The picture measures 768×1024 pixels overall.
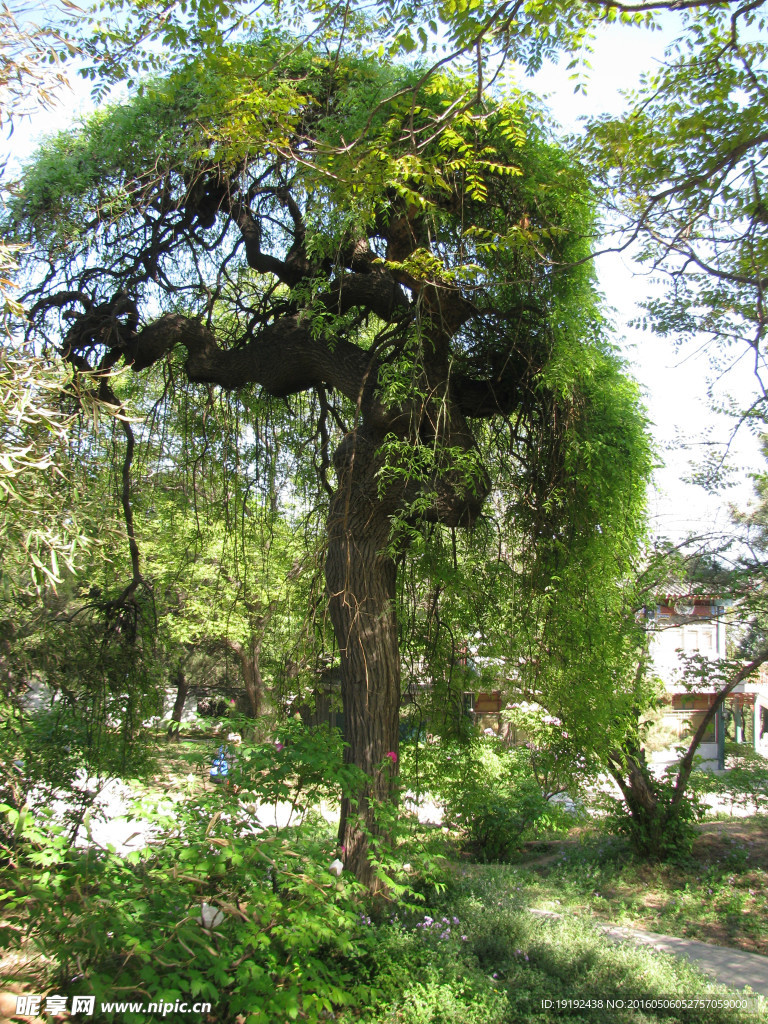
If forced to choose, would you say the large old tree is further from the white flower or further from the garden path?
the garden path

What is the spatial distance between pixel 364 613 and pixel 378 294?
2.34 metres

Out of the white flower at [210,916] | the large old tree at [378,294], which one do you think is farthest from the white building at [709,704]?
the white flower at [210,916]

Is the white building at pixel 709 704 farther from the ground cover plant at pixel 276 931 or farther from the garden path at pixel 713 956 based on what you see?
the ground cover plant at pixel 276 931

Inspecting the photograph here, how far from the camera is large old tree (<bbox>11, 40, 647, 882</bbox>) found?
4.33 meters

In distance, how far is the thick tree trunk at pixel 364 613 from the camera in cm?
445

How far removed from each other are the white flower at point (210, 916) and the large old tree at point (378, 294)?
136 centimetres

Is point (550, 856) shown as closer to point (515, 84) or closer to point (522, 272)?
point (522, 272)

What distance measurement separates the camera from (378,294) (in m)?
5.28

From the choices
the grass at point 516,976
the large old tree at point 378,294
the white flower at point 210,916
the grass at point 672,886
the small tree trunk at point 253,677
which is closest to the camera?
the white flower at point 210,916

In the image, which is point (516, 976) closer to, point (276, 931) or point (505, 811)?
point (276, 931)

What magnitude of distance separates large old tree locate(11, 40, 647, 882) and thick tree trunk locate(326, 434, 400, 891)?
0.04ft

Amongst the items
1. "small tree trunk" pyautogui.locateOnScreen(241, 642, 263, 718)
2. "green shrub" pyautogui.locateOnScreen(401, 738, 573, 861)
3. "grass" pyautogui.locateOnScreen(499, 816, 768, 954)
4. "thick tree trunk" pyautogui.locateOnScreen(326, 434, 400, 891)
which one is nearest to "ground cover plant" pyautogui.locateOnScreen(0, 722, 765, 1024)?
"thick tree trunk" pyautogui.locateOnScreen(326, 434, 400, 891)

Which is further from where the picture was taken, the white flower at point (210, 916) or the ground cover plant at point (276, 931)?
the white flower at point (210, 916)

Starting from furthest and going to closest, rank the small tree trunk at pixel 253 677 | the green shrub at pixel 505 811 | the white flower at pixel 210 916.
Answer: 1. the small tree trunk at pixel 253 677
2. the green shrub at pixel 505 811
3. the white flower at pixel 210 916
